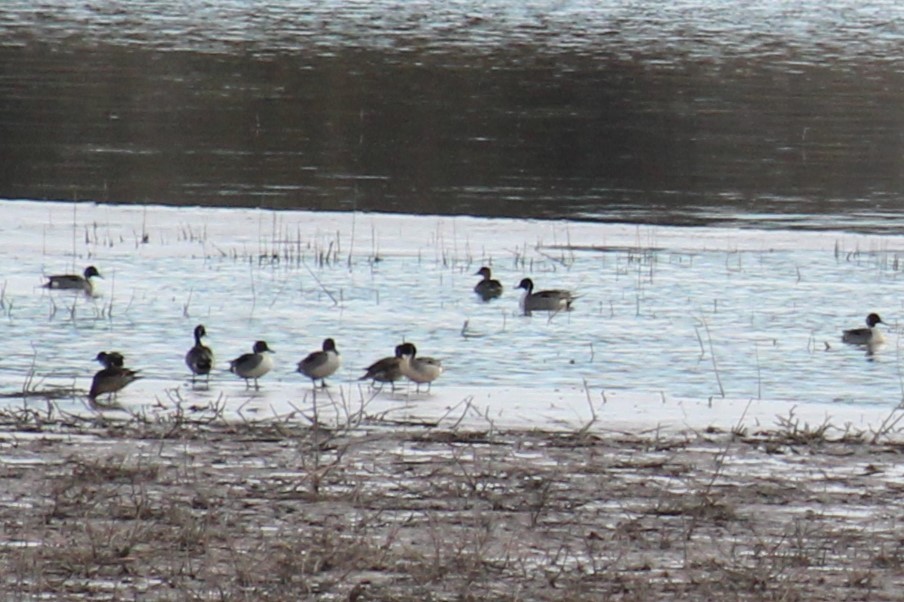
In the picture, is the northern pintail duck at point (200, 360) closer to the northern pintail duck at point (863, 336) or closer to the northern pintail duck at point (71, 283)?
the northern pintail duck at point (71, 283)

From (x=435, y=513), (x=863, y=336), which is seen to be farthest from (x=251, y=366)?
(x=863, y=336)

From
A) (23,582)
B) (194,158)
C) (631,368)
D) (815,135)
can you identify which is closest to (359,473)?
(23,582)

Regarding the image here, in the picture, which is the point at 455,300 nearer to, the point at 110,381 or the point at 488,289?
the point at 488,289

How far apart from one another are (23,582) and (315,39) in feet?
161

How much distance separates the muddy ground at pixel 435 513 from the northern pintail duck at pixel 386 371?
2.01 m

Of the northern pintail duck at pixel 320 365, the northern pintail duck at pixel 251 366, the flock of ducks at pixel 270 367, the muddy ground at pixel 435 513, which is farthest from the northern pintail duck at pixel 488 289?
the muddy ground at pixel 435 513

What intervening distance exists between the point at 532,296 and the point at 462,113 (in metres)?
21.5

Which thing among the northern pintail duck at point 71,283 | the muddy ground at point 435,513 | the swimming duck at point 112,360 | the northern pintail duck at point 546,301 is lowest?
the muddy ground at point 435,513

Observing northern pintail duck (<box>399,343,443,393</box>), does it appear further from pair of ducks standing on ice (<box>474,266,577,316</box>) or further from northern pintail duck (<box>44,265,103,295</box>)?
northern pintail duck (<box>44,265,103,295</box>)

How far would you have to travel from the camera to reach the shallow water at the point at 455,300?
13.8 m

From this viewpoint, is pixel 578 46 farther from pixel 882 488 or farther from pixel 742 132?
pixel 882 488

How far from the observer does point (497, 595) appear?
679cm

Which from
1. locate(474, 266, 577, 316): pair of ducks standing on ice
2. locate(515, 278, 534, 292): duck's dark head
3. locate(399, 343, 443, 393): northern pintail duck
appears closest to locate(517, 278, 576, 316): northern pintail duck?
locate(474, 266, 577, 316): pair of ducks standing on ice

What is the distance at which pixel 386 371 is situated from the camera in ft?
41.3
